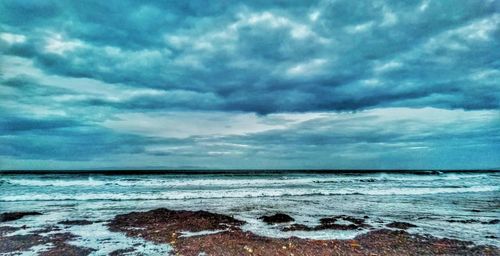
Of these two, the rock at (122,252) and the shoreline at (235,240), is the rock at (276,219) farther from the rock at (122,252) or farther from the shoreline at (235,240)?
the rock at (122,252)

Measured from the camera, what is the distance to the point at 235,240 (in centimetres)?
1046

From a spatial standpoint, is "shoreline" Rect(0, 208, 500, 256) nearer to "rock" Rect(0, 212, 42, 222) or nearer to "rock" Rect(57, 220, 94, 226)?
"rock" Rect(57, 220, 94, 226)

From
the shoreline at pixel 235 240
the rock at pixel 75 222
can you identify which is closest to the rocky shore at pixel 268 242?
the shoreline at pixel 235 240

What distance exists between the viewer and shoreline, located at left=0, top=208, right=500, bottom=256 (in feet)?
30.7

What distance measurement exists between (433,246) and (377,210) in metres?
8.24

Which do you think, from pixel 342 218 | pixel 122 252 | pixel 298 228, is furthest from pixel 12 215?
pixel 342 218

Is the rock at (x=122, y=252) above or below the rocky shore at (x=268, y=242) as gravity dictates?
below

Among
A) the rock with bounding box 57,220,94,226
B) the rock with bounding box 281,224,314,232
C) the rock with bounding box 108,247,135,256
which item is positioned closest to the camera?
the rock with bounding box 108,247,135,256

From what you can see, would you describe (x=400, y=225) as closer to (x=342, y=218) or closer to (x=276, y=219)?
(x=342, y=218)

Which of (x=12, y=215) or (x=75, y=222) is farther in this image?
(x=12, y=215)

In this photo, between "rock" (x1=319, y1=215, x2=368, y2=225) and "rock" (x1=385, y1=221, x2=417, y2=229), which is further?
"rock" (x1=319, y1=215, x2=368, y2=225)

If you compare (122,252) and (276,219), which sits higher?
(276,219)

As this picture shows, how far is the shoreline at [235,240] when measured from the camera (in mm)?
9344

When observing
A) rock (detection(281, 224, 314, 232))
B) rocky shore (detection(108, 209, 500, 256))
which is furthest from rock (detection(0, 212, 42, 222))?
rock (detection(281, 224, 314, 232))
